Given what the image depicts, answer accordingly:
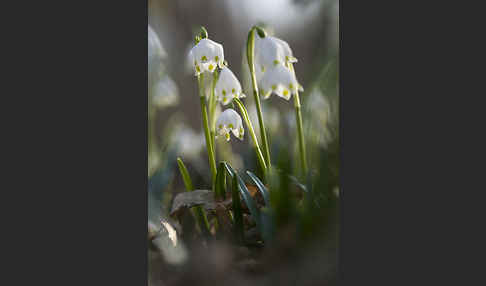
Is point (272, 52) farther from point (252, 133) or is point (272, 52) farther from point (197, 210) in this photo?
point (197, 210)

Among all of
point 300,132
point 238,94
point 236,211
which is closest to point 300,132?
point 300,132

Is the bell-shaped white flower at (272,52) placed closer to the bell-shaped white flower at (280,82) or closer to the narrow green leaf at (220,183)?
the bell-shaped white flower at (280,82)

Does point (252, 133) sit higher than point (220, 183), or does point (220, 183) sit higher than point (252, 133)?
point (252, 133)

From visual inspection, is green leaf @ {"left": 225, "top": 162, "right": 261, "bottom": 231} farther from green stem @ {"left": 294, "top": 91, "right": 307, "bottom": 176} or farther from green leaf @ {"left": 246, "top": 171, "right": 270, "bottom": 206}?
green stem @ {"left": 294, "top": 91, "right": 307, "bottom": 176}

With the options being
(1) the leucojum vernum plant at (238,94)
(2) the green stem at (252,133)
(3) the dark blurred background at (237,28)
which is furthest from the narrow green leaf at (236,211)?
(3) the dark blurred background at (237,28)

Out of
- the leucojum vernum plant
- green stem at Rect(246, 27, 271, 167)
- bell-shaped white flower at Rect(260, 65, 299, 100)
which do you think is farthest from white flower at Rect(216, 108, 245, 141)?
bell-shaped white flower at Rect(260, 65, 299, 100)

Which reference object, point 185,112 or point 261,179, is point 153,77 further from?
point 261,179

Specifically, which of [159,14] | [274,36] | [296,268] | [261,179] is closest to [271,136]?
[261,179]
